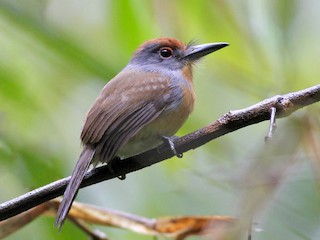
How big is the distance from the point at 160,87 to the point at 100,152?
587 millimetres

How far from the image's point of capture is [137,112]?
2.73m

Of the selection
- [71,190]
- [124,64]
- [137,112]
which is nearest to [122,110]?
[137,112]

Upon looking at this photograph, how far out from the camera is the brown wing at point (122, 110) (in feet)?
8.39

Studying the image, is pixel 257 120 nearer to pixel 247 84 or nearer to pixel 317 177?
pixel 317 177

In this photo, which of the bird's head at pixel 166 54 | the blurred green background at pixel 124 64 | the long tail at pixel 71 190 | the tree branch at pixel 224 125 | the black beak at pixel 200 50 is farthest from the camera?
the bird's head at pixel 166 54

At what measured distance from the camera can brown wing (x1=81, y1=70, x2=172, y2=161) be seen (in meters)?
2.56

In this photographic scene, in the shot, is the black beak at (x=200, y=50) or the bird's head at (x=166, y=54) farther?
the bird's head at (x=166, y=54)

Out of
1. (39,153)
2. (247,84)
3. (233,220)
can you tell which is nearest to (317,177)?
(233,220)

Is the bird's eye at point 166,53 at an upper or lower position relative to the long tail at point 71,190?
lower

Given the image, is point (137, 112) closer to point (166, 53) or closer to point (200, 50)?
point (200, 50)

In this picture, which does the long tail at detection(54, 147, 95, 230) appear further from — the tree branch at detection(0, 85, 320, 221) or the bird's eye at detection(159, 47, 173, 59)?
the bird's eye at detection(159, 47, 173, 59)

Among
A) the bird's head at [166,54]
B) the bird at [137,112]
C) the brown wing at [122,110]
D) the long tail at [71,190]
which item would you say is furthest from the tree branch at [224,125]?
the bird's head at [166,54]

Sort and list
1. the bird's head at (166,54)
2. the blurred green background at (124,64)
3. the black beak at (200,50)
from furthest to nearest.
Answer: the bird's head at (166,54) < the black beak at (200,50) < the blurred green background at (124,64)

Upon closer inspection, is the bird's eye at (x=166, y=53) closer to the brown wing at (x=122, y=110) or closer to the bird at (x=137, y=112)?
the bird at (x=137, y=112)
